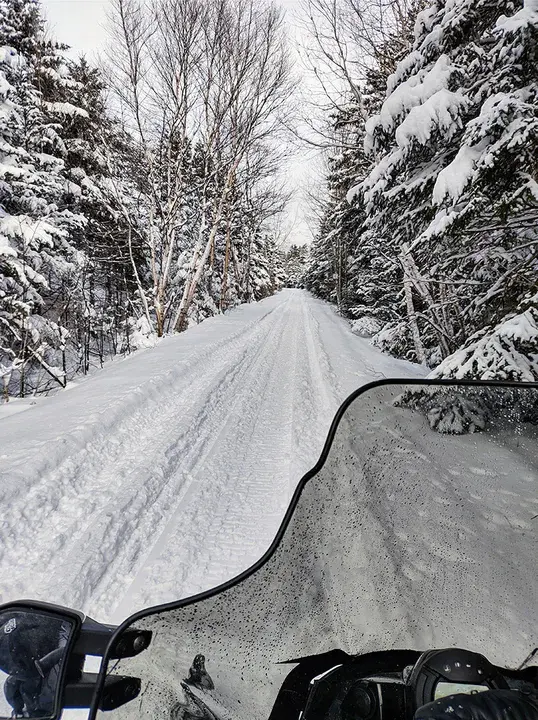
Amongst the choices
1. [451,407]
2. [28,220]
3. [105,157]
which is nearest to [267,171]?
[105,157]

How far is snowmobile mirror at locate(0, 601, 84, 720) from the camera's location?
845 millimetres

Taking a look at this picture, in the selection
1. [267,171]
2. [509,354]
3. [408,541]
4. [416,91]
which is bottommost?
[408,541]

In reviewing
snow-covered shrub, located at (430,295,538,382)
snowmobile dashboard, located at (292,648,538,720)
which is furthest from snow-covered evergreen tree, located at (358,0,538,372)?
snowmobile dashboard, located at (292,648,538,720)

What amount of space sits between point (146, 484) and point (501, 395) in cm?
358

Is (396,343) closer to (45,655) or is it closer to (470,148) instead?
(470,148)

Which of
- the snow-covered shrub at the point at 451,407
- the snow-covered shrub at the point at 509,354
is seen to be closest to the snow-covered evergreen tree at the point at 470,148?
the snow-covered shrub at the point at 509,354

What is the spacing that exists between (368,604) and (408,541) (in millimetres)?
199

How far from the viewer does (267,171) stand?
1869cm

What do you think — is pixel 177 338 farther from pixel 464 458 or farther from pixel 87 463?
pixel 464 458

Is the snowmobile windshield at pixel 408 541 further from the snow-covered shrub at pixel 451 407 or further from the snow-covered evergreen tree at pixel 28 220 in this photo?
the snow-covered evergreen tree at pixel 28 220

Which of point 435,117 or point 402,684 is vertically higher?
point 435,117

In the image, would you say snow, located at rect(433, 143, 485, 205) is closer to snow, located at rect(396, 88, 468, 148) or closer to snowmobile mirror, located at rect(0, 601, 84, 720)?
snow, located at rect(396, 88, 468, 148)

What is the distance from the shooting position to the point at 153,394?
6.73m

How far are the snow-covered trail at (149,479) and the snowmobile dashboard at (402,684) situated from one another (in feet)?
6.48
